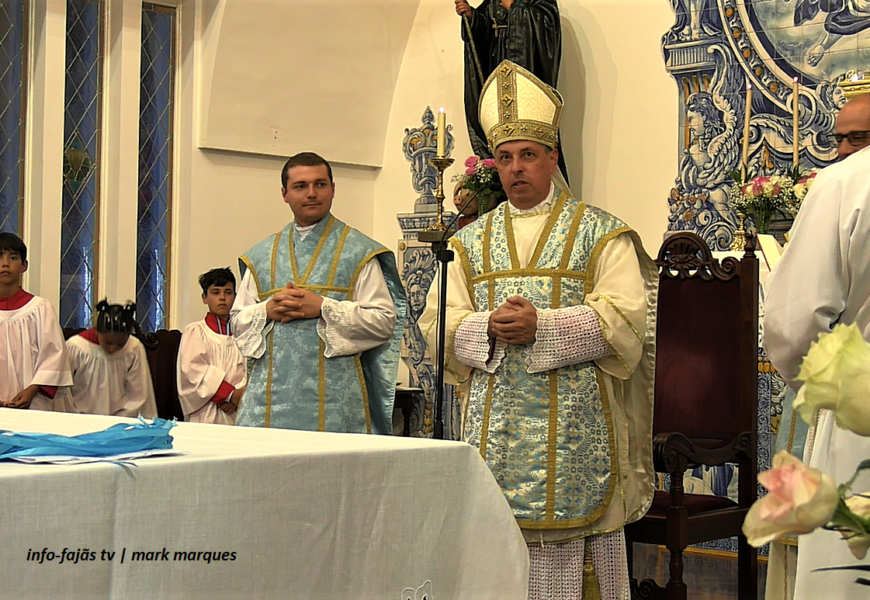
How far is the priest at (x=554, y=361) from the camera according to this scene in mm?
3477

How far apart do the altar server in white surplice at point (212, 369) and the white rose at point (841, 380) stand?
5526 millimetres

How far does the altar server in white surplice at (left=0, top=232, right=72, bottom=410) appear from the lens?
5.70 m

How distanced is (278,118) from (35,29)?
1621mm

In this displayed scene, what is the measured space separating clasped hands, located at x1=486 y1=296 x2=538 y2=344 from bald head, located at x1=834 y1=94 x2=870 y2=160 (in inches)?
40.5

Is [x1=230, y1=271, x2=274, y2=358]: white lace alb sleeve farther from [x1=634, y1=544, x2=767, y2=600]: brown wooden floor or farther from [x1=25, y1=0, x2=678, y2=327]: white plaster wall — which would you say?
[x1=25, y1=0, x2=678, y2=327]: white plaster wall

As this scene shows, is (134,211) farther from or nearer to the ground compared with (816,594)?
farther from the ground

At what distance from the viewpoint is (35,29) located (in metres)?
7.02

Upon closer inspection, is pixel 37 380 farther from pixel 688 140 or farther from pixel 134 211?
pixel 688 140

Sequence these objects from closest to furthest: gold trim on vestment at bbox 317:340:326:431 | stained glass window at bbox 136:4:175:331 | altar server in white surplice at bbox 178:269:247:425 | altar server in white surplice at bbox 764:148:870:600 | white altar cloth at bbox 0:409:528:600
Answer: white altar cloth at bbox 0:409:528:600 < altar server in white surplice at bbox 764:148:870:600 < gold trim on vestment at bbox 317:340:326:431 < altar server in white surplice at bbox 178:269:247:425 < stained glass window at bbox 136:4:175:331

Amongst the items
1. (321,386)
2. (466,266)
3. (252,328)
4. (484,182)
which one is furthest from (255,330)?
(484,182)

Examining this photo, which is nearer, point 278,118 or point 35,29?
point 35,29

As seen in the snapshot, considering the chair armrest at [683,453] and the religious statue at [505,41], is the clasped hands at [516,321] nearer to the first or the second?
the chair armrest at [683,453]

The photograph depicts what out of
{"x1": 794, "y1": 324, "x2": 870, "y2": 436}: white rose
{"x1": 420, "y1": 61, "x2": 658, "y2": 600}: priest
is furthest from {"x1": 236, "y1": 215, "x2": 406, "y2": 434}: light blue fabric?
{"x1": 794, "y1": 324, "x2": 870, "y2": 436}: white rose

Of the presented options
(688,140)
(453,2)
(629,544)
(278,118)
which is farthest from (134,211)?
(629,544)
